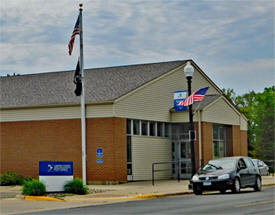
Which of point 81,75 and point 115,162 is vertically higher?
point 81,75

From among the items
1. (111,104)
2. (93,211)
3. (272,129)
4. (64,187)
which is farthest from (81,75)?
(272,129)

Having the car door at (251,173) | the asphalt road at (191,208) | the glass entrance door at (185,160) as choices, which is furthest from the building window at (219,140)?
the asphalt road at (191,208)

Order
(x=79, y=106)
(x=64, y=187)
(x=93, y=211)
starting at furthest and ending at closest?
(x=79, y=106)
(x=64, y=187)
(x=93, y=211)

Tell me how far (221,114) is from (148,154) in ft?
22.0

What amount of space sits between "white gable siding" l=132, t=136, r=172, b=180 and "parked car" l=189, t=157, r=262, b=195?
7.97 meters

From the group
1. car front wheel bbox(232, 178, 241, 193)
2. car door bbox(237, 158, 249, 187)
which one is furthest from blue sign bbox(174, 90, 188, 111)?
car front wheel bbox(232, 178, 241, 193)

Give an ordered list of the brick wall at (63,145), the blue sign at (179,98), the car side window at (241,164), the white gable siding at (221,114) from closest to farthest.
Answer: the car side window at (241,164) < the brick wall at (63,145) < the blue sign at (179,98) < the white gable siding at (221,114)

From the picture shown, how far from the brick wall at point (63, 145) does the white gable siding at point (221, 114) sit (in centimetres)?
702

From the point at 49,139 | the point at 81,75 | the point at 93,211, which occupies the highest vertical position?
the point at 81,75

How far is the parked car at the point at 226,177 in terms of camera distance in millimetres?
23688

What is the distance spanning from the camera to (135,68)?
38.0 m

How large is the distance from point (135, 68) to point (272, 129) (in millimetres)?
34248

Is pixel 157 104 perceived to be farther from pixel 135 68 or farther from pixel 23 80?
pixel 23 80

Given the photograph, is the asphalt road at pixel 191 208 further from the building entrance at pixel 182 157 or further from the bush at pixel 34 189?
the building entrance at pixel 182 157
